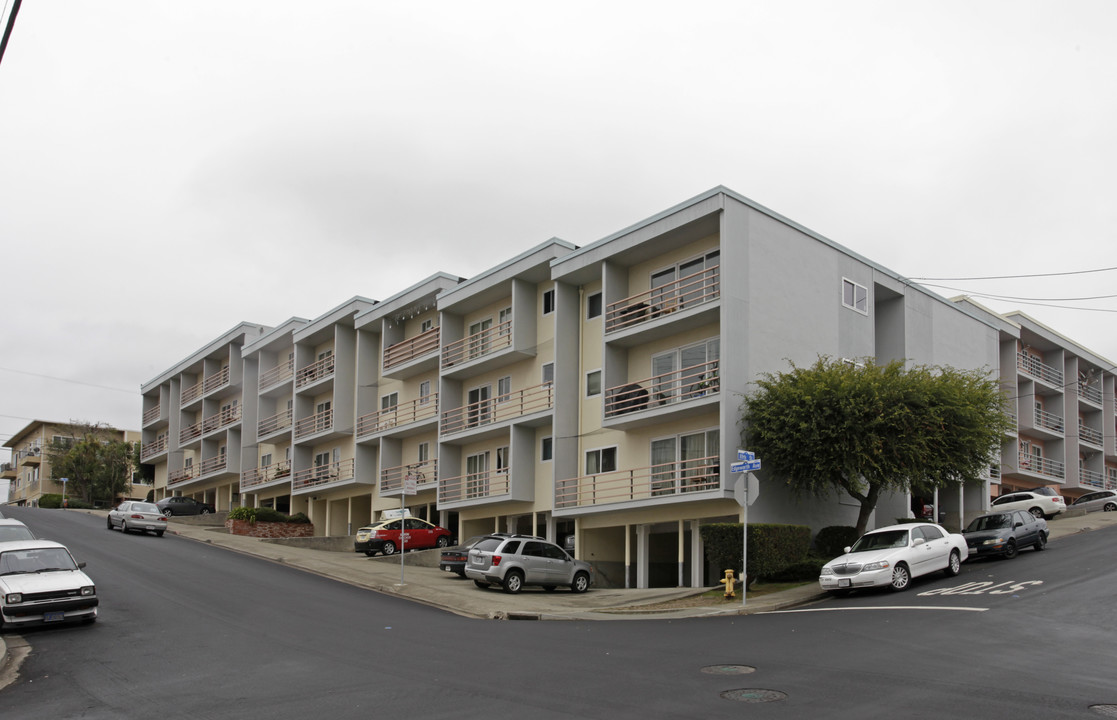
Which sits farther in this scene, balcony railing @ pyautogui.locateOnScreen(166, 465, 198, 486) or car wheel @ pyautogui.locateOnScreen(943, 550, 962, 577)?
balcony railing @ pyautogui.locateOnScreen(166, 465, 198, 486)

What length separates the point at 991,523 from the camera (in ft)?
95.4

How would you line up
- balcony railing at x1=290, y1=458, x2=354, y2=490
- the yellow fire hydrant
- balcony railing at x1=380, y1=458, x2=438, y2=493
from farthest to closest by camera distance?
balcony railing at x1=290, y1=458, x2=354, y2=490 < balcony railing at x1=380, y1=458, x2=438, y2=493 < the yellow fire hydrant

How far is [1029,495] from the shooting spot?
43.1 meters

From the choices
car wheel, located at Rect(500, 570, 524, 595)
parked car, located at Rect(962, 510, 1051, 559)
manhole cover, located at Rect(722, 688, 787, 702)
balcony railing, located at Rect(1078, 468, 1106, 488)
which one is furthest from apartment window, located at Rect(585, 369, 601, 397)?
balcony railing, located at Rect(1078, 468, 1106, 488)

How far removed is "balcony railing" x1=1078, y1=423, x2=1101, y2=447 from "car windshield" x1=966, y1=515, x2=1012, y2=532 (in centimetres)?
2985

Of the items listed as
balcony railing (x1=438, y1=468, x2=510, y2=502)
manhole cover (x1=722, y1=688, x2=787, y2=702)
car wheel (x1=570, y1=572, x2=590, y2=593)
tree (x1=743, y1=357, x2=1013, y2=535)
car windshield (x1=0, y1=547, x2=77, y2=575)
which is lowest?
car wheel (x1=570, y1=572, x2=590, y2=593)

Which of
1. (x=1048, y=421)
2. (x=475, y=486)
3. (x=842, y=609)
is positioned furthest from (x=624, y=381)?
(x=1048, y=421)

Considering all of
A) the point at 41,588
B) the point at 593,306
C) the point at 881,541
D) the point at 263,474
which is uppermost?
the point at 593,306

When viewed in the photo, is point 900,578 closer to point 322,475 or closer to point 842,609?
point 842,609

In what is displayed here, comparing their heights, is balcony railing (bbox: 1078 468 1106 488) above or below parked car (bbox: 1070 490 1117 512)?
above

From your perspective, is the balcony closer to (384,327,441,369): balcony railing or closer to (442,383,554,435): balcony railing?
(384,327,441,369): balcony railing

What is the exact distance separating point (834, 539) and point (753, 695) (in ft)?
60.6

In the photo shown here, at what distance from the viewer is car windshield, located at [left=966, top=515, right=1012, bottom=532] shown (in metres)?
28.8

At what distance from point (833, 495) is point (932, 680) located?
64.3ft
